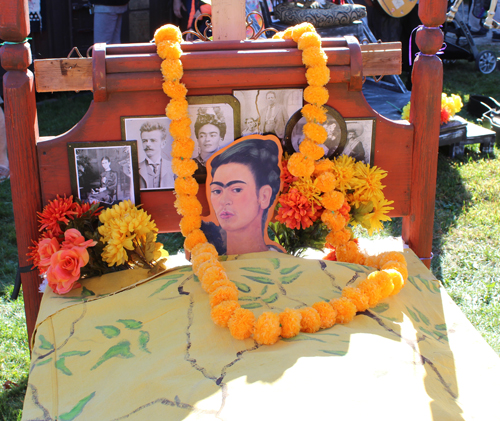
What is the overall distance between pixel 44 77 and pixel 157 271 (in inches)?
33.8

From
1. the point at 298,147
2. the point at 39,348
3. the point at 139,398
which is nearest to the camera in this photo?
the point at 139,398

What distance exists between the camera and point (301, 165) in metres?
1.81

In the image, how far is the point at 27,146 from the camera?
178cm

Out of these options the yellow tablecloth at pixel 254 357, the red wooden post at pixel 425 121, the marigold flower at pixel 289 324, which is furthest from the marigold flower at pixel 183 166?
the red wooden post at pixel 425 121

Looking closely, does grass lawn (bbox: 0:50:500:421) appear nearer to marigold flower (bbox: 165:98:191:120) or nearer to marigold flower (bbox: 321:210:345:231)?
marigold flower (bbox: 321:210:345:231)

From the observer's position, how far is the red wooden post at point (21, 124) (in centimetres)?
168

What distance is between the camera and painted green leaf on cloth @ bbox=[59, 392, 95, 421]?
49.3 inches

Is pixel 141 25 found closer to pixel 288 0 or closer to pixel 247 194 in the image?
pixel 288 0

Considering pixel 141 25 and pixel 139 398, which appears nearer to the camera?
pixel 139 398

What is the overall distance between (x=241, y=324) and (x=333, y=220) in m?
0.61

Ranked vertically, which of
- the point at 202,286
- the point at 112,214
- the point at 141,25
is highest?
the point at 141,25

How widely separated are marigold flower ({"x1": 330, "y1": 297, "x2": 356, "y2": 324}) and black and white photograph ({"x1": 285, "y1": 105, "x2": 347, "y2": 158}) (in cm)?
67

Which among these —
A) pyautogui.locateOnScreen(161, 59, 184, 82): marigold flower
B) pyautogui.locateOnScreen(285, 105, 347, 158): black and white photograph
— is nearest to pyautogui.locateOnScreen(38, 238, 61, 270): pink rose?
pyautogui.locateOnScreen(161, 59, 184, 82): marigold flower

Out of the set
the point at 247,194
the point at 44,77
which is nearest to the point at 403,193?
the point at 247,194
